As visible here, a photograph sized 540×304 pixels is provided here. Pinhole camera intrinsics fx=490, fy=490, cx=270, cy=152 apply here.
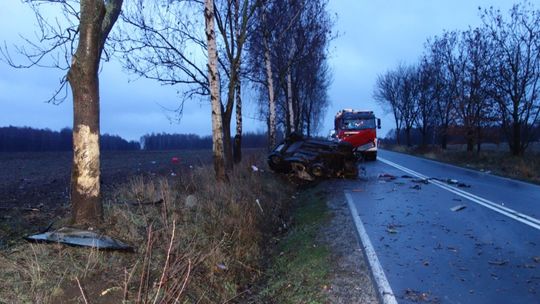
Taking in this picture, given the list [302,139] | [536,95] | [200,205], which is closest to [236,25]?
[302,139]

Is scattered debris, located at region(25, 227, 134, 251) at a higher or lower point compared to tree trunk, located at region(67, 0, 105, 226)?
lower

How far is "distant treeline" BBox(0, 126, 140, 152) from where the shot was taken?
8870 cm

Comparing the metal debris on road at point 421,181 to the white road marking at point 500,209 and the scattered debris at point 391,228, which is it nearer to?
the white road marking at point 500,209

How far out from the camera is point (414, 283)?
5.91 m

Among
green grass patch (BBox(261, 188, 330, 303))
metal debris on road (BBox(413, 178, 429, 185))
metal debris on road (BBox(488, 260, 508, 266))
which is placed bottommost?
green grass patch (BBox(261, 188, 330, 303))

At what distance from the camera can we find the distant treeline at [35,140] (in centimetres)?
8870

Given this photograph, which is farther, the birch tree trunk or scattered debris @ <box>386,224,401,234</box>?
scattered debris @ <box>386,224,401,234</box>

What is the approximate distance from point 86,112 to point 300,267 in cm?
362

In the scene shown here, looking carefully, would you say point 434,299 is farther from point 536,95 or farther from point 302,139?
point 536,95

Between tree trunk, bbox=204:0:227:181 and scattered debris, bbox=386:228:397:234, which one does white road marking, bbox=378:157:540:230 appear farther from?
tree trunk, bbox=204:0:227:181

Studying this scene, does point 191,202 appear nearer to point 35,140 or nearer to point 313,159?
point 313,159

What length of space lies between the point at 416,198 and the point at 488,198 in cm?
184

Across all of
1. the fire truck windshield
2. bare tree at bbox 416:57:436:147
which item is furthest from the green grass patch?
bare tree at bbox 416:57:436:147

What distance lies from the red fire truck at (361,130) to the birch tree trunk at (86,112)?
26087 mm
